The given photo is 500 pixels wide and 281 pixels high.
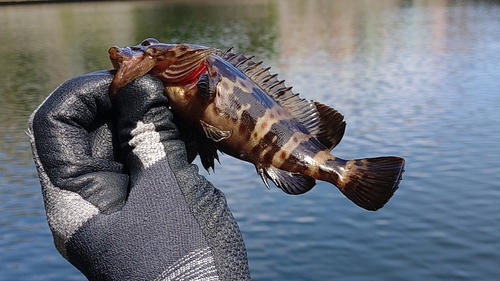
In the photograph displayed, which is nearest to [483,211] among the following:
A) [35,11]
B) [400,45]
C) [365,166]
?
[365,166]

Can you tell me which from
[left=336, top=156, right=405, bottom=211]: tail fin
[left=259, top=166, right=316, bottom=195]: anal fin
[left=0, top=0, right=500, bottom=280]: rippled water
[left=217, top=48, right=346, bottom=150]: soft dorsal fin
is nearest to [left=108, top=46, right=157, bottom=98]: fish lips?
[left=217, top=48, right=346, bottom=150]: soft dorsal fin

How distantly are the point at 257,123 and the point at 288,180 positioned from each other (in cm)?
32

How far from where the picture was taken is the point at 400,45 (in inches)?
1120

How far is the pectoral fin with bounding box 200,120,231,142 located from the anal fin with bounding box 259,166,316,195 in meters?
0.28

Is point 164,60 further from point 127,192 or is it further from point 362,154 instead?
point 362,154

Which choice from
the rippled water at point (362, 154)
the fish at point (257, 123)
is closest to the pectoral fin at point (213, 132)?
the fish at point (257, 123)

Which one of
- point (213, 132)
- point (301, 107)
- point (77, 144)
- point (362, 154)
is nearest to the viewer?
point (77, 144)

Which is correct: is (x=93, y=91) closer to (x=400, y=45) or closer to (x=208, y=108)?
(x=208, y=108)

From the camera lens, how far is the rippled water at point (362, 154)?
402 inches

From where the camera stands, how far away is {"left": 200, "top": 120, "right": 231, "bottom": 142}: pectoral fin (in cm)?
312

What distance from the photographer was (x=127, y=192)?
2904 millimetres

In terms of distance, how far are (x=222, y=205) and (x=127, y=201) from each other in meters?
0.39

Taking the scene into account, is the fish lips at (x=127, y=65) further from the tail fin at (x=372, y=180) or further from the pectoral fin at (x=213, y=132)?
the tail fin at (x=372, y=180)

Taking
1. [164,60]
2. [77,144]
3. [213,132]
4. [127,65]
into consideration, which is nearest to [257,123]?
[213,132]
